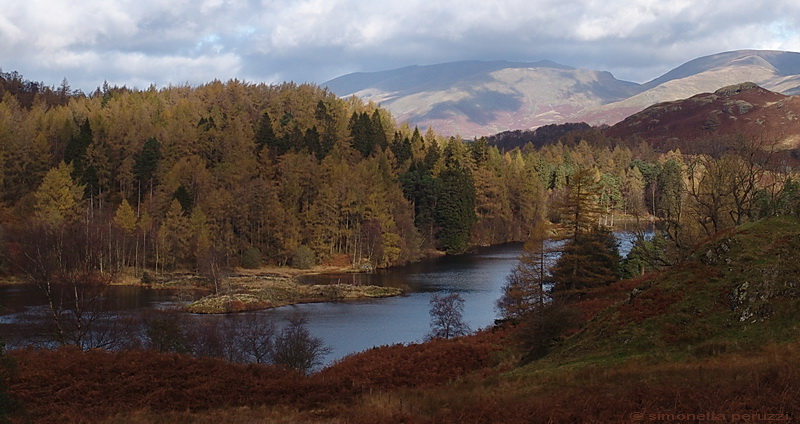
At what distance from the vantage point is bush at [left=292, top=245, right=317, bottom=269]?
266 feet

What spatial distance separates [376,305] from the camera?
185ft

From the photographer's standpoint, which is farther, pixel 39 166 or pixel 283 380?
pixel 39 166

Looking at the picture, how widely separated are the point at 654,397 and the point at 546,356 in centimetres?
935

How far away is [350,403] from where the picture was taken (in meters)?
16.9

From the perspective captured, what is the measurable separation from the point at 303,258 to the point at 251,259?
6572mm

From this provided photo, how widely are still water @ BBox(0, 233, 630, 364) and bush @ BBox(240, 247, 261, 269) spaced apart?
341 inches

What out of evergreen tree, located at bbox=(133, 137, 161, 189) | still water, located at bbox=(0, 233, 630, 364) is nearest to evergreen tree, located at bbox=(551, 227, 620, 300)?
still water, located at bbox=(0, 233, 630, 364)

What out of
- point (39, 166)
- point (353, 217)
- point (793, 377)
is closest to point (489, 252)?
point (353, 217)

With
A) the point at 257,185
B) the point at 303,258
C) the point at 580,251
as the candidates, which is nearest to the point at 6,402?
the point at 580,251

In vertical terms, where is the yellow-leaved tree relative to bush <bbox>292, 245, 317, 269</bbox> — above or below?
above

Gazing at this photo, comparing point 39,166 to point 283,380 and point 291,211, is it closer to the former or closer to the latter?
point 291,211

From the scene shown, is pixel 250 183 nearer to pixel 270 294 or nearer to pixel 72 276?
pixel 270 294

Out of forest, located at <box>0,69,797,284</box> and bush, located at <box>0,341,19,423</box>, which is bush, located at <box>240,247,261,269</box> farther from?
bush, located at <box>0,341,19,423</box>

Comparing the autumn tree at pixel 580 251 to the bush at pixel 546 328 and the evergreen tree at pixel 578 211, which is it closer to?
the evergreen tree at pixel 578 211
